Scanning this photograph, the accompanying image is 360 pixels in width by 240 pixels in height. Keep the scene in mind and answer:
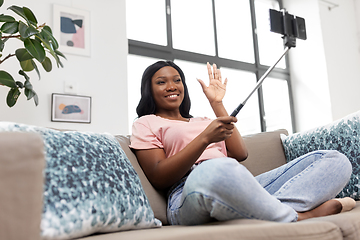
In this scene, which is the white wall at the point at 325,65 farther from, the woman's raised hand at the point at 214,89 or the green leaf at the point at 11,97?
the green leaf at the point at 11,97

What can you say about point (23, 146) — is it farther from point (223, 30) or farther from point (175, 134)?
point (223, 30)

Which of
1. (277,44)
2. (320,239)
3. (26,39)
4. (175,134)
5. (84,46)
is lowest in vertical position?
(320,239)

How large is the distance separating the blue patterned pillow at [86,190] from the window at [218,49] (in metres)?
2.37

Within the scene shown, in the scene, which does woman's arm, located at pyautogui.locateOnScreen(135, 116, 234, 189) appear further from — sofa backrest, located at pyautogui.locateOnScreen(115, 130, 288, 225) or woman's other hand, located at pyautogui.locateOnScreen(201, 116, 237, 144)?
sofa backrest, located at pyautogui.locateOnScreen(115, 130, 288, 225)

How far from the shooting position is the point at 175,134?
4.32 ft

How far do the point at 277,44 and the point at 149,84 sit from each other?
349 cm

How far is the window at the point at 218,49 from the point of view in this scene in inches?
138

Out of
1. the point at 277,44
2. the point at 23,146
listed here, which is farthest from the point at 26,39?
the point at 277,44

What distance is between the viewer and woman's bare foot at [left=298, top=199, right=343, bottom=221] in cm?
100

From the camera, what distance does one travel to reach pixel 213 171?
0.83m

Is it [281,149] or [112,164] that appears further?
[281,149]

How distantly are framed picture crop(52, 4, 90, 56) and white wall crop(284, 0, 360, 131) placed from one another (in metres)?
2.85

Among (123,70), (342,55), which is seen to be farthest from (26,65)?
(342,55)

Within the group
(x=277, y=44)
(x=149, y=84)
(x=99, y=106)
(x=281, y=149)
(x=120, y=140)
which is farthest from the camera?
(x=277, y=44)
